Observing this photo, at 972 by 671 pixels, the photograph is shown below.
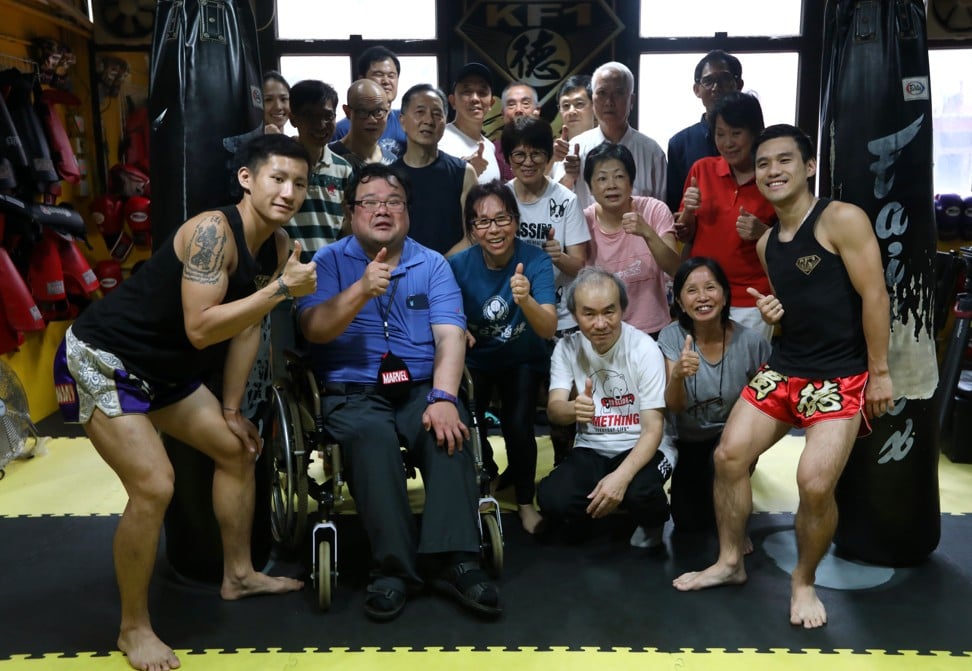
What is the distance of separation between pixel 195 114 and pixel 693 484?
216 cm

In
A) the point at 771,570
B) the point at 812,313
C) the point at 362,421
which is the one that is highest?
the point at 812,313

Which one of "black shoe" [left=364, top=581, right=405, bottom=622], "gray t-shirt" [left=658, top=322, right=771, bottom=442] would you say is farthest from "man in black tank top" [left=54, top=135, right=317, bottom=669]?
"gray t-shirt" [left=658, top=322, right=771, bottom=442]

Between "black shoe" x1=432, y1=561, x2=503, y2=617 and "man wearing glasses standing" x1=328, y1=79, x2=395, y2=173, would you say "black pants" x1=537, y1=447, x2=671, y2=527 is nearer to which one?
"black shoe" x1=432, y1=561, x2=503, y2=617

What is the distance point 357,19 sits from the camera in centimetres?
621

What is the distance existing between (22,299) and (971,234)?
5790mm

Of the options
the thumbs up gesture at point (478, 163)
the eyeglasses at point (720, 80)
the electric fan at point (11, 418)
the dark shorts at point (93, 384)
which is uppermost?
the eyeglasses at point (720, 80)

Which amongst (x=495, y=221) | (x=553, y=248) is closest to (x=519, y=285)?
(x=495, y=221)

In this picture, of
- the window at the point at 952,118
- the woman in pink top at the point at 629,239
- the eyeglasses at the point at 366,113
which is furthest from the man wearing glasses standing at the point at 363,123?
the window at the point at 952,118

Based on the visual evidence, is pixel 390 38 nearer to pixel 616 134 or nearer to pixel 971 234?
pixel 616 134

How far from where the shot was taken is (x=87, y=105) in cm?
576

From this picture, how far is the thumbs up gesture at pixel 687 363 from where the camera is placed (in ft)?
9.12

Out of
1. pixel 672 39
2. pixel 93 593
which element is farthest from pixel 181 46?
pixel 672 39

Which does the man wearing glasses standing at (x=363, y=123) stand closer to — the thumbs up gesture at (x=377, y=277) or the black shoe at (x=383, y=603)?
the thumbs up gesture at (x=377, y=277)

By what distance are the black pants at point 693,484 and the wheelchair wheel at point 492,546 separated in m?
0.80
